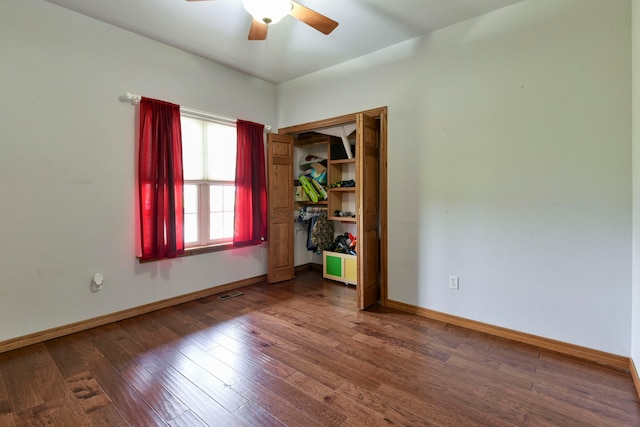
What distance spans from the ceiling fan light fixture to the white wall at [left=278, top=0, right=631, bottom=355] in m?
1.66

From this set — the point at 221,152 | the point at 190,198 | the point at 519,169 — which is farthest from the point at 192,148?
the point at 519,169

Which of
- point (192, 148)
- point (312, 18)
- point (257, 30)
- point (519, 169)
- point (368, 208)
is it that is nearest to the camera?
point (312, 18)

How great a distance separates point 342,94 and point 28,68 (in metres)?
2.91

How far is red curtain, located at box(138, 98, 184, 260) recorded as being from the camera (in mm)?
2998

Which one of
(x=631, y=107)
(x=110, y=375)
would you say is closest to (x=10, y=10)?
(x=110, y=375)

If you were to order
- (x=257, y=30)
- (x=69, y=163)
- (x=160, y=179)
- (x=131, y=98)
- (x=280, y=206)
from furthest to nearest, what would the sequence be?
1. (x=280, y=206)
2. (x=160, y=179)
3. (x=131, y=98)
4. (x=69, y=163)
5. (x=257, y=30)

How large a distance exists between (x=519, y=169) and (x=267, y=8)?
2.29 m

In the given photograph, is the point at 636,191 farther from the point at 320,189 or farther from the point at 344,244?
the point at 320,189

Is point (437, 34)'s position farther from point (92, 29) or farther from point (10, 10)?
point (10, 10)

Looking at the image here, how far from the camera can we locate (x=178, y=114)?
3.23 metres

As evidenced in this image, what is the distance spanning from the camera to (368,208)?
3264mm

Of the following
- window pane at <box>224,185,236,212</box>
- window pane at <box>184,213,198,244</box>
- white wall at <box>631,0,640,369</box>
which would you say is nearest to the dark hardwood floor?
white wall at <box>631,0,640,369</box>

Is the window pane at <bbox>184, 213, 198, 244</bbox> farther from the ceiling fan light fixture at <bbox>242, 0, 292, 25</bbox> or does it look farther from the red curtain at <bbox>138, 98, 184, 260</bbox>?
the ceiling fan light fixture at <bbox>242, 0, 292, 25</bbox>

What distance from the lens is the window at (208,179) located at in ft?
11.5
